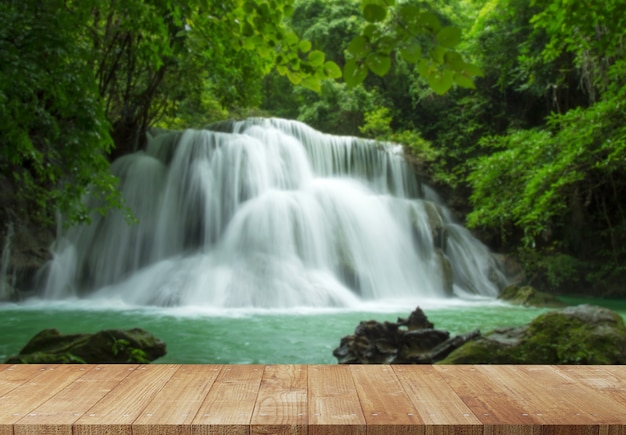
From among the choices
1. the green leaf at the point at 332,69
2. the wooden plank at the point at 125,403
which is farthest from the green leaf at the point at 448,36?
the wooden plank at the point at 125,403

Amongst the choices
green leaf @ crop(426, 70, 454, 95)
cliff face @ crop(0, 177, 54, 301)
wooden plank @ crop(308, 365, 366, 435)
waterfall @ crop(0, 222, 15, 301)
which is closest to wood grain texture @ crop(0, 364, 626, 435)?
wooden plank @ crop(308, 365, 366, 435)

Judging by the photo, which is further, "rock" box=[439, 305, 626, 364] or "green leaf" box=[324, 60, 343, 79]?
"rock" box=[439, 305, 626, 364]

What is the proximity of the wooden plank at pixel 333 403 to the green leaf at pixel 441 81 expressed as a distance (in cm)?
80

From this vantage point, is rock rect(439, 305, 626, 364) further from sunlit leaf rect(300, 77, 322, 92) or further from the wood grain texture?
sunlit leaf rect(300, 77, 322, 92)

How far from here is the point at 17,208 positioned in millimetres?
8977

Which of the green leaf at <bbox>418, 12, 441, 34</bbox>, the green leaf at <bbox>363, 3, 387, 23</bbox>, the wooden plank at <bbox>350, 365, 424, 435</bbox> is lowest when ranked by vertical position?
the wooden plank at <bbox>350, 365, 424, 435</bbox>

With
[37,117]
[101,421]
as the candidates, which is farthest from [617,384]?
[37,117]

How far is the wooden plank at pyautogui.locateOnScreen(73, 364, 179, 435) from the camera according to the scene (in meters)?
1.20

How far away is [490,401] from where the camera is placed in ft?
4.60

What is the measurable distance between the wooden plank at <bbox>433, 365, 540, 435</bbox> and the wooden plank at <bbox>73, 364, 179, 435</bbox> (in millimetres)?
755

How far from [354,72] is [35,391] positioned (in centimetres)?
116

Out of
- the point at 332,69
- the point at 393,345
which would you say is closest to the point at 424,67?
the point at 332,69

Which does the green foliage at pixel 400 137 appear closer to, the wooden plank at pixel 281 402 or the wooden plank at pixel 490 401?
the wooden plank at pixel 490 401

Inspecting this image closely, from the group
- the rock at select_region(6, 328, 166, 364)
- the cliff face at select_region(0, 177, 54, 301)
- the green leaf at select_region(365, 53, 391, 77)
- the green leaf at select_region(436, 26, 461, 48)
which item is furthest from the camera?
the cliff face at select_region(0, 177, 54, 301)
